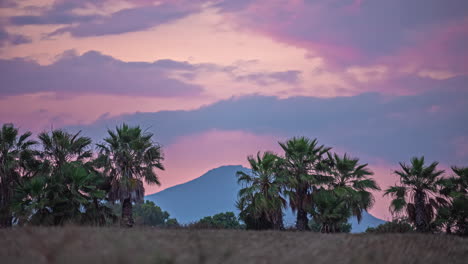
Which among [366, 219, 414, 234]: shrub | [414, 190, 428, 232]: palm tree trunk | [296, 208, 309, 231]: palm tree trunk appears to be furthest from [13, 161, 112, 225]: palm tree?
[414, 190, 428, 232]: palm tree trunk

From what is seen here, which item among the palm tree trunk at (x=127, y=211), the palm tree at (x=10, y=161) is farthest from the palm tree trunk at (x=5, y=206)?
the palm tree trunk at (x=127, y=211)

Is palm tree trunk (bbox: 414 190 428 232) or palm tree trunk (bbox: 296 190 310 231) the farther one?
palm tree trunk (bbox: 296 190 310 231)

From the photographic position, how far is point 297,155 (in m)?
42.5

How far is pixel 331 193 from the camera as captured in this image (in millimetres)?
40500

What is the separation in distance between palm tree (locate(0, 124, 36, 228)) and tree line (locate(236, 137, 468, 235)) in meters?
16.7

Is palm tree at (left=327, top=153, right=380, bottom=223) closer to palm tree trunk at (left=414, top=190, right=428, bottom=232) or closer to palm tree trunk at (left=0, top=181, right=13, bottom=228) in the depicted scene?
palm tree trunk at (left=414, top=190, right=428, bottom=232)

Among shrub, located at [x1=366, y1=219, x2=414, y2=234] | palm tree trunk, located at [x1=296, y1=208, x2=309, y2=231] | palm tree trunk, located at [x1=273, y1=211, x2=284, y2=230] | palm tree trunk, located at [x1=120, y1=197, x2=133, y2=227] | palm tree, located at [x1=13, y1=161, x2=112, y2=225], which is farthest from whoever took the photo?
palm tree trunk, located at [x1=296, y1=208, x2=309, y2=231]

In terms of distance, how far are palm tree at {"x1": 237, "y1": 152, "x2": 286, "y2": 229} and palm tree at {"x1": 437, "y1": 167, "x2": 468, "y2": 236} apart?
38.2 feet

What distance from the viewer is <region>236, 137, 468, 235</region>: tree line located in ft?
125

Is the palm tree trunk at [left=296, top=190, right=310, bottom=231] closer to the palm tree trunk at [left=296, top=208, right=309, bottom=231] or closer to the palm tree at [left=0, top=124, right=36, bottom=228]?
the palm tree trunk at [left=296, top=208, right=309, bottom=231]

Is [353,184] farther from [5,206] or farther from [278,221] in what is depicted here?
[5,206]

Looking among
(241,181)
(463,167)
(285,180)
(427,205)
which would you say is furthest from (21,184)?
(463,167)

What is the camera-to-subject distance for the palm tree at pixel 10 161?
38.2m

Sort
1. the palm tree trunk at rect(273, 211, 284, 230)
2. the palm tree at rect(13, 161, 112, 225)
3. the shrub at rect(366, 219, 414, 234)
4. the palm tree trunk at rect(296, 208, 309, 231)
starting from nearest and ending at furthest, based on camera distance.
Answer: the palm tree at rect(13, 161, 112, 225) < the shrub at rect(366, 219, 414, 234) < the palm tree trunk at rect(273, 211, 284, 230) < the palm tree trunk at rect(296, 208, 309, 231)
